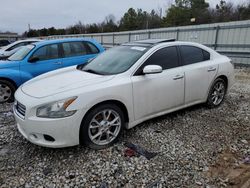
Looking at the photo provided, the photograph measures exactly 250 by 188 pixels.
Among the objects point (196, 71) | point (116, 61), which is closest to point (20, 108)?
point (116, 61)

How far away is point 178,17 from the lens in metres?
41.4

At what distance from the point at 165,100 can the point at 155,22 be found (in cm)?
4760

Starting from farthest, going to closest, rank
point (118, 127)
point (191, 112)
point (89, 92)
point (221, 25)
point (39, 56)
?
point (221, 25), point (39, 56), point (191, 112), point (118, 127), point (89, 92)

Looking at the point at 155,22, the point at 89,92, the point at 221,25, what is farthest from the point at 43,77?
the point at 155,22

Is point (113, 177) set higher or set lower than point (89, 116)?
lower

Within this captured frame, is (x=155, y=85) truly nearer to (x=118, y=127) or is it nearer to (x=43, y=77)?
(x=118, y=127)

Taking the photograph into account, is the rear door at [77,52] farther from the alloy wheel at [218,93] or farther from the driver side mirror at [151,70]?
the alloy wheel at [218,93]

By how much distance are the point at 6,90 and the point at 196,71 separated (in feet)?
15.3

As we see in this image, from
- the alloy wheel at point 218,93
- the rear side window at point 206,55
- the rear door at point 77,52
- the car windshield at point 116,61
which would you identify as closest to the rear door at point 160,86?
the car windshield at point 116,61

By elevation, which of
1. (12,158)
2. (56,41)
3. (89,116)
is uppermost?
(56,41)

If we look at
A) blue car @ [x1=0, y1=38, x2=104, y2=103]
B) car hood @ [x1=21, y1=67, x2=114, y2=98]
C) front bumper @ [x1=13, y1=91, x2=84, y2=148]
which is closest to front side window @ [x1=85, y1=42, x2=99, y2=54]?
blue car @ [x1=0, y1=38, x2=104, y2=103]

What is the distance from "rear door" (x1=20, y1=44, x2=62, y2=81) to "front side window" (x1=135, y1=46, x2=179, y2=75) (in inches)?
138

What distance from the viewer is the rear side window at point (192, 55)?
4292 millimetres

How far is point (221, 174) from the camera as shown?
9.41 ft
